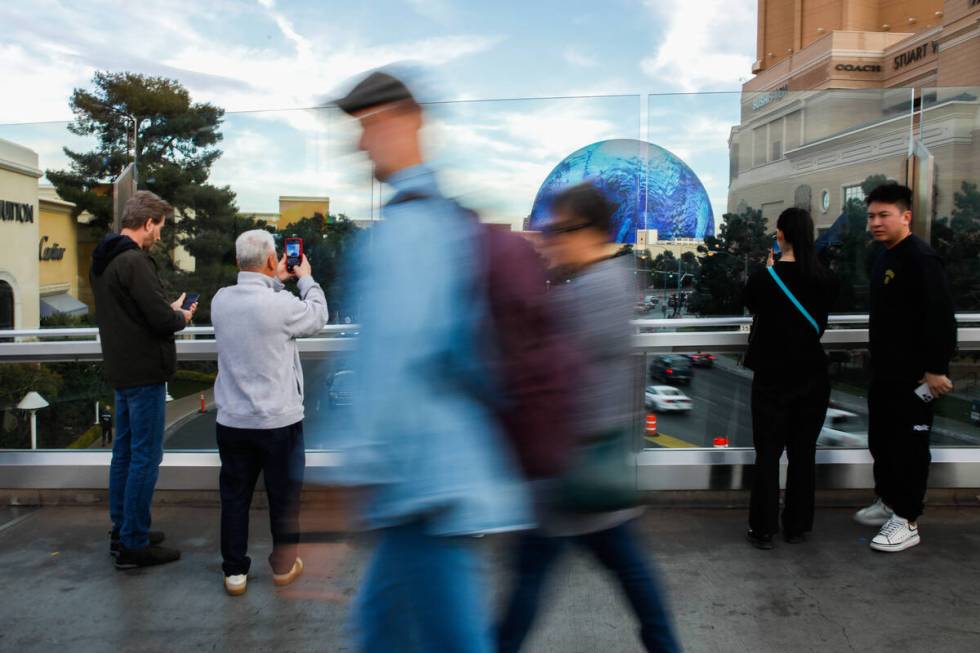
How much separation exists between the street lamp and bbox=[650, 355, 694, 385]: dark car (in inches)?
166

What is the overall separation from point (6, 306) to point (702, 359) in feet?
15.8

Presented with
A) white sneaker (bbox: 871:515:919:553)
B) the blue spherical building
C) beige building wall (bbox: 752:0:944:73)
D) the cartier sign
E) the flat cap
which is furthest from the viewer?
beige building wall (bbox: 752:0:944:73)

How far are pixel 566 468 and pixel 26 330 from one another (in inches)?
174

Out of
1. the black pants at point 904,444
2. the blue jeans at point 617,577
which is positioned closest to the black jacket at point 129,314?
the blue jeans at point 617,577

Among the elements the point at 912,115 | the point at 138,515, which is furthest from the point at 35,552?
the point at 912,115

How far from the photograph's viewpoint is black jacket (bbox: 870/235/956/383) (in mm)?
4105

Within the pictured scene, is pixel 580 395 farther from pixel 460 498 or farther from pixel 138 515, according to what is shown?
pixel 138 515

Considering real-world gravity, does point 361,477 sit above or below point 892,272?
below

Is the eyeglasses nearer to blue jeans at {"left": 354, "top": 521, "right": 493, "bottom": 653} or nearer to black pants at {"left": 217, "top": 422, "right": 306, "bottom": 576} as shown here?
blue jeans at {"left": 354, "top": 521, "right": 493, "bottom": 653}

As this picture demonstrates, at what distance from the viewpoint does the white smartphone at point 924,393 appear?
4.21m

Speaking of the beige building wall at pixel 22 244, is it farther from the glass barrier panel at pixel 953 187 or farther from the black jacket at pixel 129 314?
the glass barrier panel at pixel 953 187

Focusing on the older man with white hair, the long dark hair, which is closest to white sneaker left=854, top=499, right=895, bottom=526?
the long dark hair

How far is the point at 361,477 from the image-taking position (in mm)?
1786

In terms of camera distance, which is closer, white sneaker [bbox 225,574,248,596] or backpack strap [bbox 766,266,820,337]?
white sneaker [bbox 225,574,248,596]
